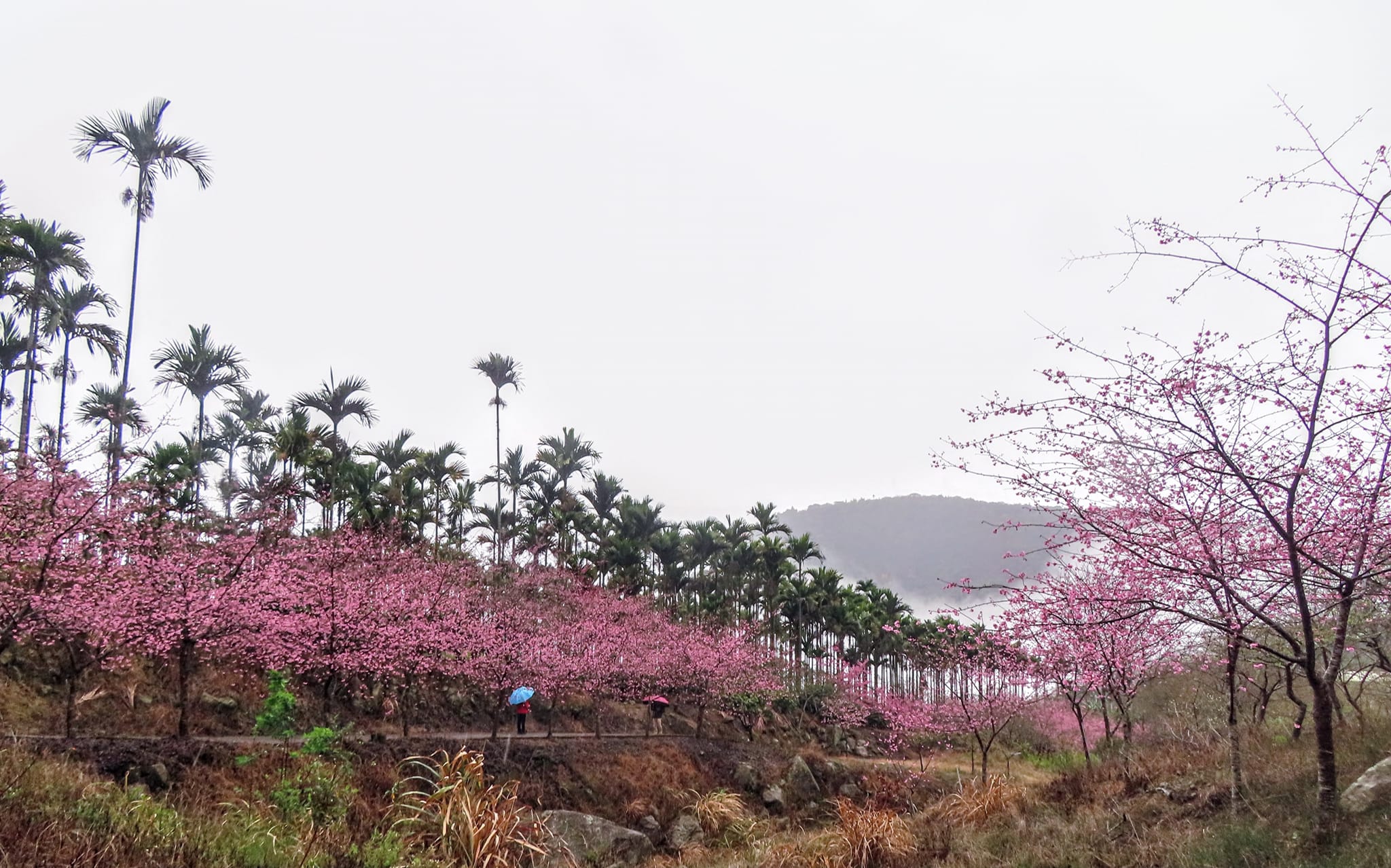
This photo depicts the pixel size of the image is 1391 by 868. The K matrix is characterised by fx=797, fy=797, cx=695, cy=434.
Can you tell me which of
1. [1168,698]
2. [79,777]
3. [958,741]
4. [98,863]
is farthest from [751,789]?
[958,741]

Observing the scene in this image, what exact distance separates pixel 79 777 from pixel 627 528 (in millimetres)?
40689

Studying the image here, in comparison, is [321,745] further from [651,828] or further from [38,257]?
[38,257]

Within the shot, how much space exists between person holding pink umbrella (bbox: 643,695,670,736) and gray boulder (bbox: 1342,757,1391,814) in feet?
94.6

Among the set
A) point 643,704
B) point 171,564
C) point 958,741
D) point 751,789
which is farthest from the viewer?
point 958,741

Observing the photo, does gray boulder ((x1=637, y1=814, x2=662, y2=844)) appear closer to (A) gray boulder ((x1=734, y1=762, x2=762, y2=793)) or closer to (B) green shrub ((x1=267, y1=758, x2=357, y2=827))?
(A) gray boulder ((x1=734, y1=762, x2=762, y2=793))

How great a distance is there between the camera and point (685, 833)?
20281 mm

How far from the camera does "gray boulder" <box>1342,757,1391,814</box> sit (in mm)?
7730

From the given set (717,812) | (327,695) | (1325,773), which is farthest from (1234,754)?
(327,695)

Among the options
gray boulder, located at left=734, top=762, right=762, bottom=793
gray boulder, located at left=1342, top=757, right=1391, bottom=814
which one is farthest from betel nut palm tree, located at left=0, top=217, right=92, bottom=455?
gray boulder, located at left=1342, top=757, right=1391, bottom=814

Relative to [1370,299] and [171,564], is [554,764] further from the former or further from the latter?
[1370,299]

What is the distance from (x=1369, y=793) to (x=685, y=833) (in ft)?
51.5

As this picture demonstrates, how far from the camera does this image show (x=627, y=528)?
5016 cm

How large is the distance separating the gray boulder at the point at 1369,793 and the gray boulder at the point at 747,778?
20.4 metres

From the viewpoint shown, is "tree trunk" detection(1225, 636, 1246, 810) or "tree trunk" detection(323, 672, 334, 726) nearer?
"tree trunk" detection(1225, 636, 1246, 810)
